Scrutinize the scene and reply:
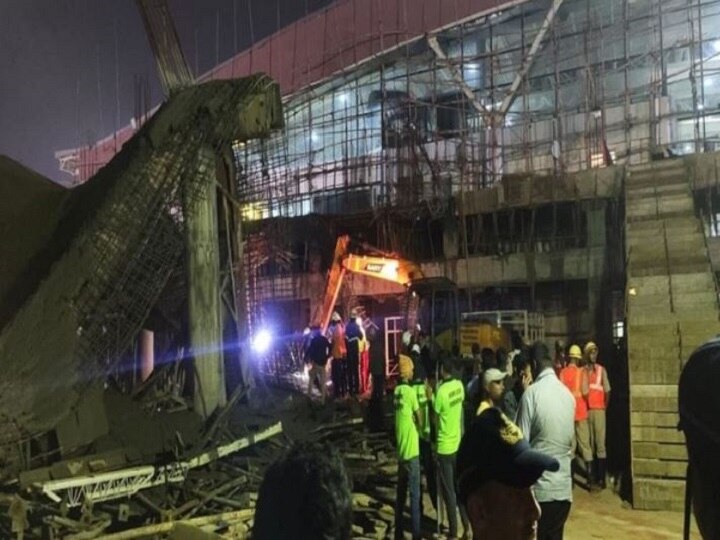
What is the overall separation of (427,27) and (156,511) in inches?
943

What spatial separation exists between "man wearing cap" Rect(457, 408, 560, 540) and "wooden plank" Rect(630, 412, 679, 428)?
720 cm

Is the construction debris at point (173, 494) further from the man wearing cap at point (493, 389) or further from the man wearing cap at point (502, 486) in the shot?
the man wearing cap at point (502, 486)

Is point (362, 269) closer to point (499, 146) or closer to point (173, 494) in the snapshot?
point (499, 146)

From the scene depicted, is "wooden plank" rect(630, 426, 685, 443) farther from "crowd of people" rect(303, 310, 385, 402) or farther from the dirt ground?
"crowd of people" rect(303, 310, 385, 402)

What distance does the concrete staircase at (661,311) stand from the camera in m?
8.00

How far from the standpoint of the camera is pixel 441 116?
26.7 metres

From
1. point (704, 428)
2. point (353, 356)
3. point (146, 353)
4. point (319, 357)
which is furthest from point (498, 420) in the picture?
point (353, 356)

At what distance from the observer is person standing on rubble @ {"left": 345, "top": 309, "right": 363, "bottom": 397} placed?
14.8 meters

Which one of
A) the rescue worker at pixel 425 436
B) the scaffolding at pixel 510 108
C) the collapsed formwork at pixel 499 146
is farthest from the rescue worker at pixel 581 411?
the scaffolding at pixel 510 108

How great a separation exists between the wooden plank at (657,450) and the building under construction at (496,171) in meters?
0.95

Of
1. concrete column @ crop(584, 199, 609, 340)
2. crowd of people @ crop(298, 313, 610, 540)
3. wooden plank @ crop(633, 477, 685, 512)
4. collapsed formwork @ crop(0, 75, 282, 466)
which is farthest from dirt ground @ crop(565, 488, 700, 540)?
concrete column @ crop(584, 199, 609, 340)

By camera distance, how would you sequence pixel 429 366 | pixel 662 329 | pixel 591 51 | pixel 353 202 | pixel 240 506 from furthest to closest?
pixel 353 202, pixel 591 51, pixel 429 366, pixel 662 329, pixel 240 506

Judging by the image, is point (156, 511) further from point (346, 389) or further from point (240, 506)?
point (346, 389)

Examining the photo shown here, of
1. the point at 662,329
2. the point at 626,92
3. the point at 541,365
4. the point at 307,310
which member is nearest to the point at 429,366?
the point at 662,329
